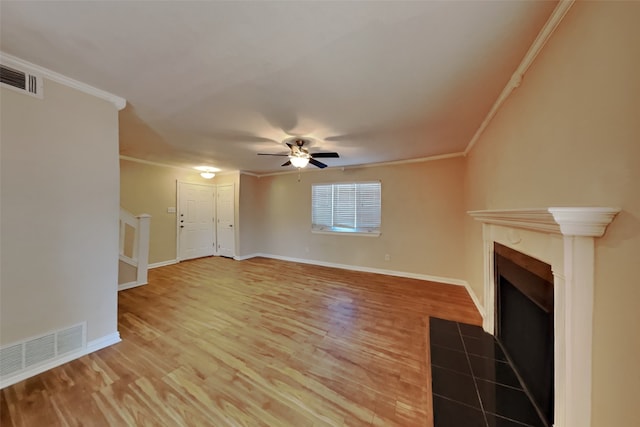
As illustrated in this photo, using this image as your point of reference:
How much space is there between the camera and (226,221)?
19.1 ft

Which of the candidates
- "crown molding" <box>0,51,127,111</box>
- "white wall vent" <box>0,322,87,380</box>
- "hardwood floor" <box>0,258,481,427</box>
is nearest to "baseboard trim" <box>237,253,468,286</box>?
"hardwood floor" <box>0,258,481,427</box>

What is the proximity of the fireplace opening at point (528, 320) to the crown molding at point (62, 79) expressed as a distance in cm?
360

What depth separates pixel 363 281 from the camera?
13.2 feet

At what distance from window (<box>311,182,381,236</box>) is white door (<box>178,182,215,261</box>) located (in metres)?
2.90

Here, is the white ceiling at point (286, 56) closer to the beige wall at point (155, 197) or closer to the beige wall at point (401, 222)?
the beige wall at point (401, 222)

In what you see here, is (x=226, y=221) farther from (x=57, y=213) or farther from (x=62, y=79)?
(x=62, y=79)

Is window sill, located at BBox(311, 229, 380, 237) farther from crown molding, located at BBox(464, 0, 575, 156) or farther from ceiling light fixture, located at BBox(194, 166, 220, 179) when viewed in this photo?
ceiling light fixture, located at BBox(194, 166, 220, 179)

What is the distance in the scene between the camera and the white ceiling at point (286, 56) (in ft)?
3.79

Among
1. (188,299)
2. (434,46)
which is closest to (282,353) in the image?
(188,299)

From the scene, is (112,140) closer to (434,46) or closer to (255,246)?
(434,46)

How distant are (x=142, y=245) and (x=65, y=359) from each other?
2144mm

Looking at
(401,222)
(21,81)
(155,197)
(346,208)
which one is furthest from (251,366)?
(155,197)

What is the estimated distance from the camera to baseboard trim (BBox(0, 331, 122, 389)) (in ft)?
5.20

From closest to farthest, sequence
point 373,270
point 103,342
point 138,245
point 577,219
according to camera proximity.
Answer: point 577,219, point 103,342, point 138,245, point 373,270
